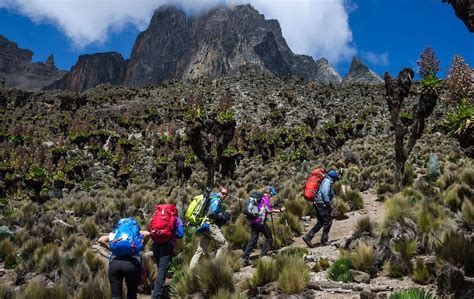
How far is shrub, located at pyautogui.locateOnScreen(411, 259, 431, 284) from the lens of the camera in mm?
7031

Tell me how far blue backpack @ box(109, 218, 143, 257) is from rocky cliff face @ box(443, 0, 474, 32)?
725cm

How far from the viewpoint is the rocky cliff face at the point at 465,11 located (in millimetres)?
7715

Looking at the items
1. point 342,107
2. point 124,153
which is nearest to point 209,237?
point 124,153

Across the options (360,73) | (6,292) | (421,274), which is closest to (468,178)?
(421,274)

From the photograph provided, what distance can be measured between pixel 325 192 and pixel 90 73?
17832cm

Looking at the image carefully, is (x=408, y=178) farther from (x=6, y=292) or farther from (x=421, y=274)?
(x=6, y=292)

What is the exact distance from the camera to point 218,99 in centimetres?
6831

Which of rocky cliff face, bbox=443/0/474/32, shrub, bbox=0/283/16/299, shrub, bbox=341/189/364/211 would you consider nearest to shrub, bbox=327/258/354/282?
rocky cliff face, bbox=443/0/474/32

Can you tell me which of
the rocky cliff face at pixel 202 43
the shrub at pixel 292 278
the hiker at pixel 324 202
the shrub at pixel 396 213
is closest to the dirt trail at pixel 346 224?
the shrub at pixel 396 213

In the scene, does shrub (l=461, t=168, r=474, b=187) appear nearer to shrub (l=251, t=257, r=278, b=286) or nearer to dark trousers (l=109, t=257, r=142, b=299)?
shrub (l=251, t=257, r=278, b=286)

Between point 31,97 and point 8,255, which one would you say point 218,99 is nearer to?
point 31,97

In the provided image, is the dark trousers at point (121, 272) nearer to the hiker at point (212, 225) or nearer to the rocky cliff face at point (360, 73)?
the hiker at point (212, 225)

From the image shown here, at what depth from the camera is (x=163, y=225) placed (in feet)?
23.4

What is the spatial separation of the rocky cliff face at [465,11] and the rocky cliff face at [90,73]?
17544 centimetres
